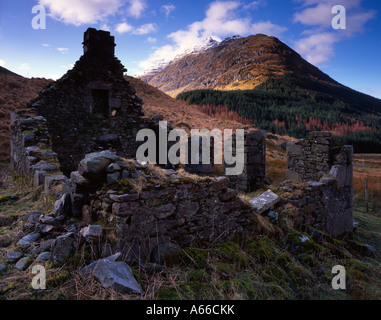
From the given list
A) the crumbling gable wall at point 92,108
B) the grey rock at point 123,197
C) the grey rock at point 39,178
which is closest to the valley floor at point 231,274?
the grey rock at point 39,178

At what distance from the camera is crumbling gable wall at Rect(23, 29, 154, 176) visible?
9953 mm

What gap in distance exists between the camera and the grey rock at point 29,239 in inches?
124

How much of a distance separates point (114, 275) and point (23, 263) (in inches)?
44.6

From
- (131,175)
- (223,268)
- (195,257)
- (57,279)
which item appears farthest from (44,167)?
(223,268)

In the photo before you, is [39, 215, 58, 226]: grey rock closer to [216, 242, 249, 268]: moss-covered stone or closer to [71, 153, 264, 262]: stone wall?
[71, 153, 264, 262]: stone wall

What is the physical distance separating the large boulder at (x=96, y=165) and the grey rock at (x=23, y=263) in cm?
125

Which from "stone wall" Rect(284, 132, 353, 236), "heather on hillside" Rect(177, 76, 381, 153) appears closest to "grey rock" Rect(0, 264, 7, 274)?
"stone wall" Rect(284, 132, 353, 236)

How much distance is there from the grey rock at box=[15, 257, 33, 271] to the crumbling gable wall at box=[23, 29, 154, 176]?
25.3 feet

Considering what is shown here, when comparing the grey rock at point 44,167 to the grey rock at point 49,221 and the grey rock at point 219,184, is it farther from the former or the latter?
the grey rock at point 219,184

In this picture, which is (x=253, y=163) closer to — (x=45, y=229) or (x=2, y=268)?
(x=45, y=229)

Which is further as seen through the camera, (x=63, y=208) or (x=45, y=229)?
(x=63, y=208)

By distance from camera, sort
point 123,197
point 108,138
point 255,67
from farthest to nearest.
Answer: point 255,67 < point 108,138 < point 123,197

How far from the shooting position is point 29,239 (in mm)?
3232

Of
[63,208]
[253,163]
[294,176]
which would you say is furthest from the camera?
[294,176]
